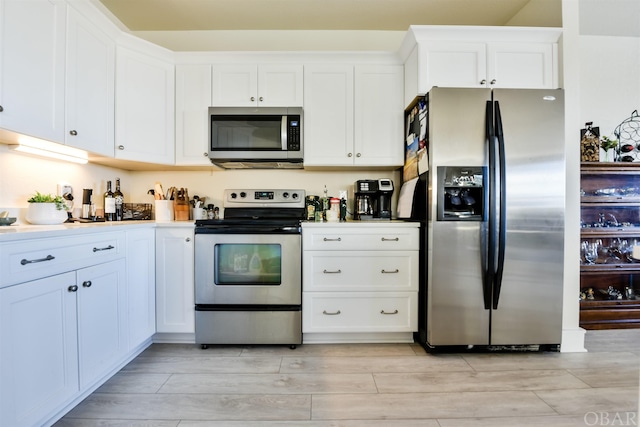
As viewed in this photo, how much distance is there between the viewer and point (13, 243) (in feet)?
3.61

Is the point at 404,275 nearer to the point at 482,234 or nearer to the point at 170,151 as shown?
the point at 482,234

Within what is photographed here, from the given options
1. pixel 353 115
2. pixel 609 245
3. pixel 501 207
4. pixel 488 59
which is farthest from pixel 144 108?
pixel 609 245

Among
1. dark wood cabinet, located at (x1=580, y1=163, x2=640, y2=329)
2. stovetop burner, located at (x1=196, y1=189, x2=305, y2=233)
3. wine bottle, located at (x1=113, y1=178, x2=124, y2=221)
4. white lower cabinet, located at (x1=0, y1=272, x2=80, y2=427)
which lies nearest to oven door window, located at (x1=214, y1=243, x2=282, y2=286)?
stovetop burner, located at (x1=196, y1=189, x2=305, y2=233)

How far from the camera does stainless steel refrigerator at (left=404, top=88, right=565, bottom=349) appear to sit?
194 centimetres

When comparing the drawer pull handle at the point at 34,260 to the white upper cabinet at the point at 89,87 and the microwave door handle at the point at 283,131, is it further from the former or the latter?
the microwave door handle at the point at 283,131

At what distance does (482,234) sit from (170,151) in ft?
8.06

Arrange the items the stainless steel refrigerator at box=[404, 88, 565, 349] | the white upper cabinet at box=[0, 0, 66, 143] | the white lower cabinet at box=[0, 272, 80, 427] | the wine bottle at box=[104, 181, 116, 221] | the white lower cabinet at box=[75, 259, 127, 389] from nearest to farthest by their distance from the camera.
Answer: the white lower cabinet at box=[0, 272, 80, 427], the white upper cabinet at box=[0, 0, 66, 143], the white lower cabinet at box=[75, 259, 127, 389], the stainless steel refrigerator at box=[404, 88, 565, 349], the wine bottle at box=[104, 181, 116, 221]

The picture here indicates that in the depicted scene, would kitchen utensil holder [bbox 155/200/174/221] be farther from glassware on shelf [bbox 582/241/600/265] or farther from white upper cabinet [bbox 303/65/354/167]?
glassware on shelf [bbox 582/241/600/265]

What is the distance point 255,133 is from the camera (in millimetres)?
2352

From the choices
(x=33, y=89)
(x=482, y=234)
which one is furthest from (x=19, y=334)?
(x=482, y=234)

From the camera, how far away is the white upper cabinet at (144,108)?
2.13 m

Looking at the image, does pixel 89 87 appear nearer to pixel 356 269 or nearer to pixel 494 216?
pixel 356 269

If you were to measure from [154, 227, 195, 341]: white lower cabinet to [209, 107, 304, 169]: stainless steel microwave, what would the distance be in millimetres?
766

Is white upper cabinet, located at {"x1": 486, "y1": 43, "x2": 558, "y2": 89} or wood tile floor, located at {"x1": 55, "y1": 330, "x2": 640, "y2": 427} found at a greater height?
white upper cabinet, located at {"x1": 486, "y1": 43, "x2": 558, "y2": 89}
